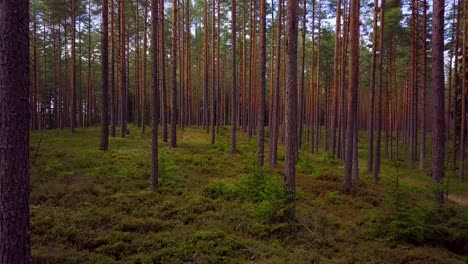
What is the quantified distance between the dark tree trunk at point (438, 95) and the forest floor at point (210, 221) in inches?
32.7

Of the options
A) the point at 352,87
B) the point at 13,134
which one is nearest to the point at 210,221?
the point at 13,134

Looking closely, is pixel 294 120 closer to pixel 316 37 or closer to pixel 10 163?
pixel 10 163

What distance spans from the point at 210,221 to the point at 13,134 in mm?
6019

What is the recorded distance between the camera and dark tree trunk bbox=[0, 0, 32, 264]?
401 centimetres

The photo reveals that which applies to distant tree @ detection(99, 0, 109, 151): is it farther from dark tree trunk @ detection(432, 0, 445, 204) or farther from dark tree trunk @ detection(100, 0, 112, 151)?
dark tree trunk @ detection(432, 0, 445, 204)

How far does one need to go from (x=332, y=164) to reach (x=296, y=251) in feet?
50.4

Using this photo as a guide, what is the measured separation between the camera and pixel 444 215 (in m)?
9.24

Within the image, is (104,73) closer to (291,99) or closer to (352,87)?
(291,99)

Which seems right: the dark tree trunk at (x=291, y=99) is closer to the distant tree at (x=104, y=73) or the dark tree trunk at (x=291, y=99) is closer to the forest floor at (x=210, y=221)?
the forest floor at (x=210, y=221)

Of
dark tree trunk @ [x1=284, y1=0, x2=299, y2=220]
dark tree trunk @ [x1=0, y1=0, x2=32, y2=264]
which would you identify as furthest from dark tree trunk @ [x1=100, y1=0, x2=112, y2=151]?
dark tree trunk @ [x1=0, y1=0, x2=32, y2=264]

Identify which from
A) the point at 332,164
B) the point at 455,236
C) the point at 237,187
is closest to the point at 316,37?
the point at 332,164

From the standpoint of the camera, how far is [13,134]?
13.3 ft

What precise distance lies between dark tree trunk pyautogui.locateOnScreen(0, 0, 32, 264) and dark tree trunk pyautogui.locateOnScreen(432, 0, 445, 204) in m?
10.4

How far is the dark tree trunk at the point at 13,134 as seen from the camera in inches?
158
